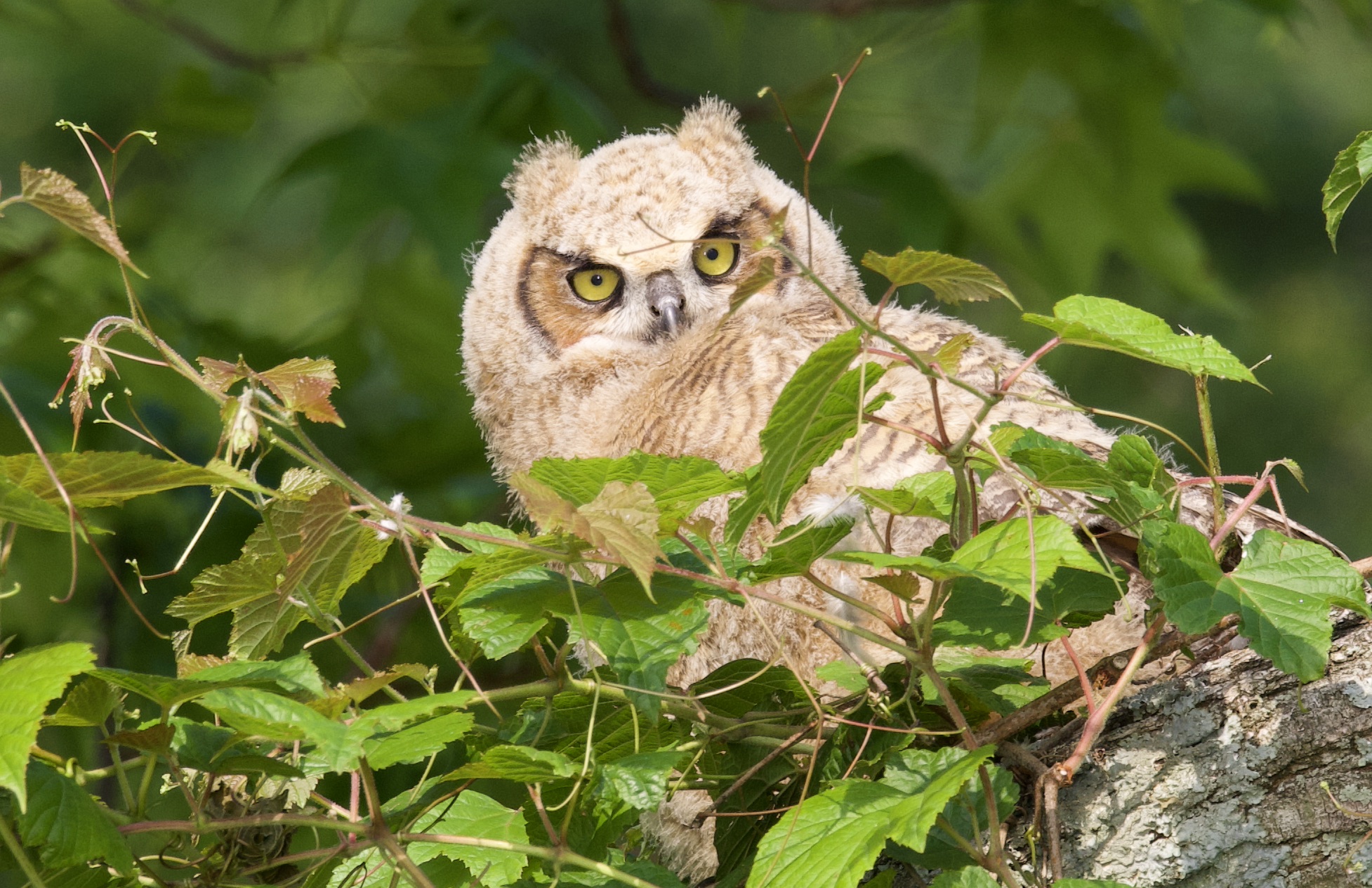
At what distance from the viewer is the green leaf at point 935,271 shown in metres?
1.13

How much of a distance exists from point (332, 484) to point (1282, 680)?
97 centimetres

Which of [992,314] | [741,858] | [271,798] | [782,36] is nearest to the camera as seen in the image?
[271,798]

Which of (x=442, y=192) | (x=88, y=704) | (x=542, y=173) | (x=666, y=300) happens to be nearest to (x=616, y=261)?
(x=666, y=300)

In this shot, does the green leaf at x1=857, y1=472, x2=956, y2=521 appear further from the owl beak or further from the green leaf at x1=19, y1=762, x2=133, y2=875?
the owl beak

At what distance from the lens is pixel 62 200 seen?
3.53 feet

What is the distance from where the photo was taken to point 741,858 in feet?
4.63

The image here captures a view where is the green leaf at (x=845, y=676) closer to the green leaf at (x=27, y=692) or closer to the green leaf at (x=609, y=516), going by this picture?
the green leaf at (x=609, y=516)

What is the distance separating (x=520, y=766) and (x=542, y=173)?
205 cm

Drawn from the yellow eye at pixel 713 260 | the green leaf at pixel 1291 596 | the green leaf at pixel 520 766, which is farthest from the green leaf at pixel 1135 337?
the yellow eye at pixel 713 260

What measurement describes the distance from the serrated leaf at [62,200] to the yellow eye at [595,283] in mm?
1788

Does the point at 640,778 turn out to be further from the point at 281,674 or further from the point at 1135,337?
the point at 1135,337

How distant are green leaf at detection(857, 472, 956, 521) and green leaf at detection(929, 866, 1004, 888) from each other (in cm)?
32

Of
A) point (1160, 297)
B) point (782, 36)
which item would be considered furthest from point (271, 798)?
point (782, 36)

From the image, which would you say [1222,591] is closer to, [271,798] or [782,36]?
[271,798]
